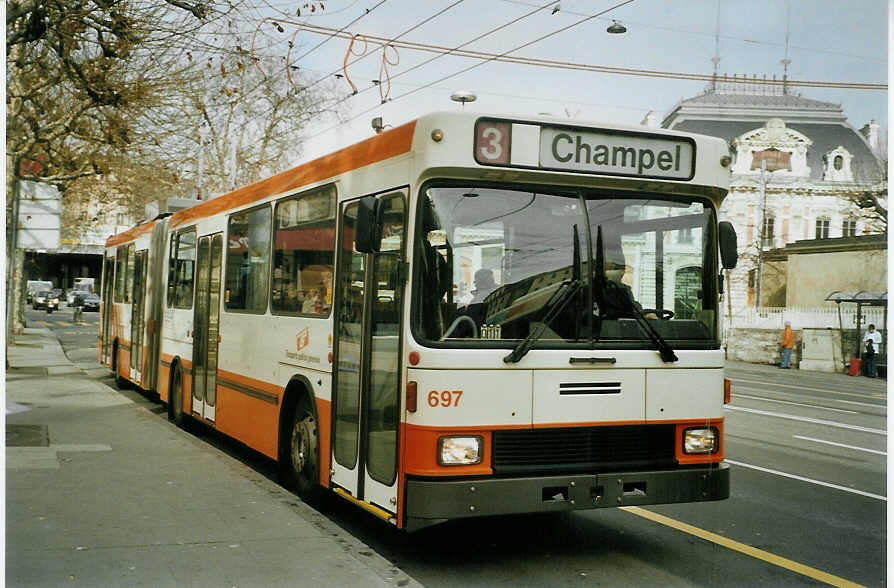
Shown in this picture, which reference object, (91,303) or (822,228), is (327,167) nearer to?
(822,228)

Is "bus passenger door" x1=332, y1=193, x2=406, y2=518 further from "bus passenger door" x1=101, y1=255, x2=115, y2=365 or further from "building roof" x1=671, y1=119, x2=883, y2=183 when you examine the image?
"building roof" x1=671, y1=119, x2=883, y2=183

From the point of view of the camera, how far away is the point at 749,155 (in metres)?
56.3

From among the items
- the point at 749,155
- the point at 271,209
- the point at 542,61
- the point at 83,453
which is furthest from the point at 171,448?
the point at 749,155

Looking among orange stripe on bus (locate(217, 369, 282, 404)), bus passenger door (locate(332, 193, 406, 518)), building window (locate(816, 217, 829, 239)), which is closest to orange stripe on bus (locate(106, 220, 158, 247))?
orange stripe on bus (locate(217, 369, 282, 404))

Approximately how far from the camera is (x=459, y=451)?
6.02 meters

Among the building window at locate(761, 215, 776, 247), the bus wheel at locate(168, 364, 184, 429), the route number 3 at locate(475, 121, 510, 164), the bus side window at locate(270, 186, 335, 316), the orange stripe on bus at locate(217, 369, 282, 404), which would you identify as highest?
the building window at locate(761, 215, 776, 247)

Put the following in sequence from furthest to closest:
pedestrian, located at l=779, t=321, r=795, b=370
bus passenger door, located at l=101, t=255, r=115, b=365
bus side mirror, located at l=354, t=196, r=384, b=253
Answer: pedestrian, located at l=779, t=321, r=795, b=370 < bus passenger door, located at l=101, t=255, r=115, b=365 < bus side mirror, located at l=354, t=196, r=384, b=253

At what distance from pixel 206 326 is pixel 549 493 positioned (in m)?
6.35

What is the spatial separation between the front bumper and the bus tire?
6.55 feet

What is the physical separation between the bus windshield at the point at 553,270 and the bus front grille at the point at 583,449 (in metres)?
0.54

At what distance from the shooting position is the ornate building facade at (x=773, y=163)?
49.3 metres

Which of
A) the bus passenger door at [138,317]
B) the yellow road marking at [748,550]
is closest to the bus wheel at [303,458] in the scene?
the yellow road marking at [748,550]

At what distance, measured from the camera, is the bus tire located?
7906 millimetres

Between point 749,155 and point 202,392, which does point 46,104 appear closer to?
point 202,392
